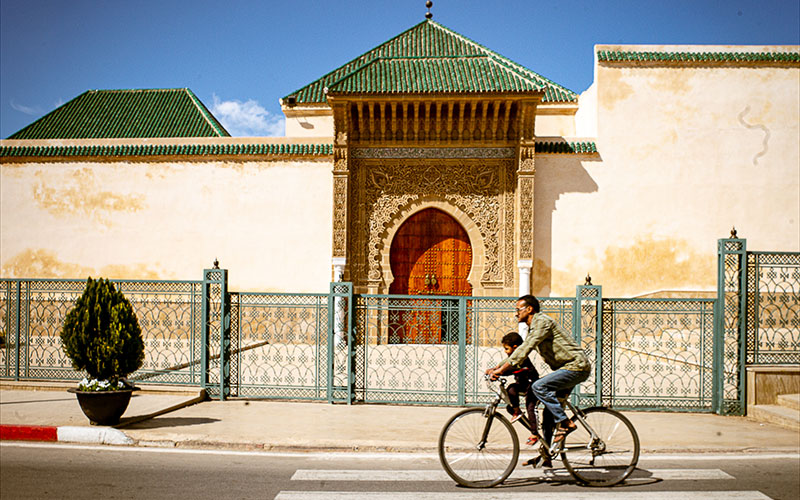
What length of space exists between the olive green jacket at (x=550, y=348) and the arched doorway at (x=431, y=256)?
31.6ft

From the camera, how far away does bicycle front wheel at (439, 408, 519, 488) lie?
14.6ft

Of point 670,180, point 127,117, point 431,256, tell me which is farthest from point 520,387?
point 127,117

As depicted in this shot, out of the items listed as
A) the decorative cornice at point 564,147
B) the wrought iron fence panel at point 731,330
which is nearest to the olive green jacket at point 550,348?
the wrought iron fence panel at point 731,330

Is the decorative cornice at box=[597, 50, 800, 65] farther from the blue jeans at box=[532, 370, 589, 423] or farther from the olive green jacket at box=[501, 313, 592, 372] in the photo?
the blue jeans at box=[532, 370, 589, 423]

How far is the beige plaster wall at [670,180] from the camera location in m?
14.0

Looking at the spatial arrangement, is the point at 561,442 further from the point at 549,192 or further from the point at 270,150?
the point at 270,150

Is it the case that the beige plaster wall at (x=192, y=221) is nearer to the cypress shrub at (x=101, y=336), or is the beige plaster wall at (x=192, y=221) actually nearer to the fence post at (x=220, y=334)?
the fence post at (x=220, y=334)

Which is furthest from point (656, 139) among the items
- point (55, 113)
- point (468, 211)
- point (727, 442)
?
point (55, 113)

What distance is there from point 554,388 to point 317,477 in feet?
6.15

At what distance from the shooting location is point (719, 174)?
14.0 meters

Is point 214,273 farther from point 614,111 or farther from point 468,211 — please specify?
point 614,111

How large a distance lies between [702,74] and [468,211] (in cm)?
607

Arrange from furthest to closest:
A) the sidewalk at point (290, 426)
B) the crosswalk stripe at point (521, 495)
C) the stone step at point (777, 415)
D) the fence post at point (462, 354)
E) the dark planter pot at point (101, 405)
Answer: the fence post at point (462, 354) → the stone step at point (777, 415) → the dark planter pot at point (101, 405) → the sidewalk at point (290, 426) → the crosswalk stripe at point (521, 495)

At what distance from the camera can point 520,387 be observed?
4676 millimetres
